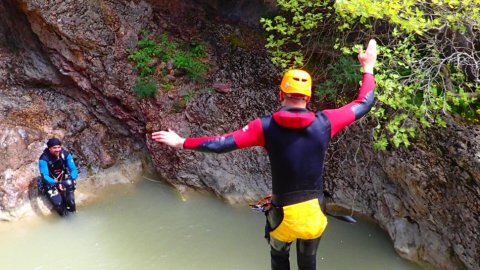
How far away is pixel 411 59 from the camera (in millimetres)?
4238

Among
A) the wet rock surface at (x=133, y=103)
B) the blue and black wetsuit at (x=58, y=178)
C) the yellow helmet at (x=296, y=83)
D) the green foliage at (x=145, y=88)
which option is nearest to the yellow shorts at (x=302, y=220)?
the yellow helmet at (x=296, y=83)

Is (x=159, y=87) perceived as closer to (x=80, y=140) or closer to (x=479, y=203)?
(x=80, y=140)

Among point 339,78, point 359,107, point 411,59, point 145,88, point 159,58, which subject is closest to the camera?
point 359,107

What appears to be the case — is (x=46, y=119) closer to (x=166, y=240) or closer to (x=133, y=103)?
(x=133, y=103)

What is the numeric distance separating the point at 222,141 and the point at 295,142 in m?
0.47

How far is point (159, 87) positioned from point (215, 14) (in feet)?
5.57

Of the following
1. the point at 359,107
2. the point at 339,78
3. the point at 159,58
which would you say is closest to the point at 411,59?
the point at 339,78

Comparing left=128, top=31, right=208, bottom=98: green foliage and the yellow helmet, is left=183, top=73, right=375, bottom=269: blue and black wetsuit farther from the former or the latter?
left=128, top=31, right=208, bottom=98: green foliage

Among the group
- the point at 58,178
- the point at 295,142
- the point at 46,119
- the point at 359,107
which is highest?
the point at 359,107

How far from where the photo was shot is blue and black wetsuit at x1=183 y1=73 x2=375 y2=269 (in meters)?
2.77

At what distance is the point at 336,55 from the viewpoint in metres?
5.94

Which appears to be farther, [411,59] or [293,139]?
[411,59]

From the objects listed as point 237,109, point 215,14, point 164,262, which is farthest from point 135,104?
point 164,262

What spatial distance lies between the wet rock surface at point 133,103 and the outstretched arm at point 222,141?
2907 millimetres
